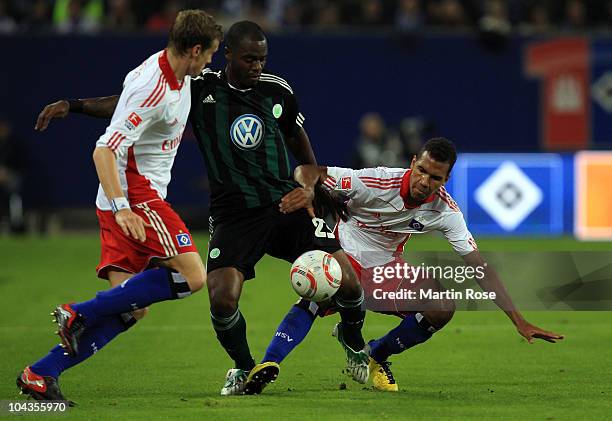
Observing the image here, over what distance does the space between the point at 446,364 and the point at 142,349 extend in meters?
2.30

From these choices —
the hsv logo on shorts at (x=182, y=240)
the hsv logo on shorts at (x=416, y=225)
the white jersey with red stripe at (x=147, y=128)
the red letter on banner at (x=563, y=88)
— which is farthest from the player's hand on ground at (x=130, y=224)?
the red letter on banner at (x=563, y=88)

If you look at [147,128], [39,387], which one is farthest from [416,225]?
[39,387]

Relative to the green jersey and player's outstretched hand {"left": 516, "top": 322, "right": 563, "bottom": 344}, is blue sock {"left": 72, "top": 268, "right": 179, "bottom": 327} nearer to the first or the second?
the green jersey

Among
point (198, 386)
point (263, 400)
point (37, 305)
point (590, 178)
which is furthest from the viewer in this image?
point (590, 178)

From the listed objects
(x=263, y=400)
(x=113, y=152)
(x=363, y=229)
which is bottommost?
(x=263, y=400)

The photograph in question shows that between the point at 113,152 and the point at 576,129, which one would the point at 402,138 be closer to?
the point at 576,129

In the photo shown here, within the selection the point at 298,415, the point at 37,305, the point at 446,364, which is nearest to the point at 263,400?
the point at 298,415

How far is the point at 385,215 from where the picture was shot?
7.46 meters

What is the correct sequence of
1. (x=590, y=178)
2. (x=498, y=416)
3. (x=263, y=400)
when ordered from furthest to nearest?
(x=590, y=178), (x=263, y=400), (x=498, y=416)

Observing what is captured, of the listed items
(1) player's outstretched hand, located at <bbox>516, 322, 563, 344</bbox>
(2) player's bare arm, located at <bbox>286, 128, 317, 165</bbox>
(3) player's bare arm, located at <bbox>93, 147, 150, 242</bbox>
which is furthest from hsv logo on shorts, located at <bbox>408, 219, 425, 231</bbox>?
(3) player's bare arm, located at <bbox>93, 147, 150, 242</bbox>

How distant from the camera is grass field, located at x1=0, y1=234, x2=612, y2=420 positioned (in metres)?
6.38

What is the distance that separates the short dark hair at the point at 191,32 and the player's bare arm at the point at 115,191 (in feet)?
2.34

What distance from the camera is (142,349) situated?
898 cm

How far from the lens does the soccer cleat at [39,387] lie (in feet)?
21.4
